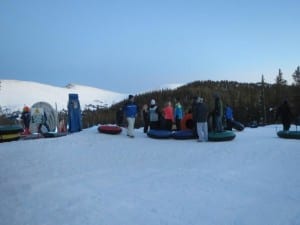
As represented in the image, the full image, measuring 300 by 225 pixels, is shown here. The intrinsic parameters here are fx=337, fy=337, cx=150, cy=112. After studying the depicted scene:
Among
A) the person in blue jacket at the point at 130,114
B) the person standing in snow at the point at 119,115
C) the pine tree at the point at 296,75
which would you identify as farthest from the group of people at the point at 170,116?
the pine tree at the point at 296,75

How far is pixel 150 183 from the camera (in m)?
8.96

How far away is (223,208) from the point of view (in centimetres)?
721

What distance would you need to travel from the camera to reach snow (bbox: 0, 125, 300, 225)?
274 inches

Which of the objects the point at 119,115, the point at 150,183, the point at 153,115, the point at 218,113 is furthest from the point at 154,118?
the point at 150,183

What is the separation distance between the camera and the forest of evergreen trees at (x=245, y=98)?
47969 millimetres

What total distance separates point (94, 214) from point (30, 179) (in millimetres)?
3528

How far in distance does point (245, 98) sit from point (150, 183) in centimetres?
5336

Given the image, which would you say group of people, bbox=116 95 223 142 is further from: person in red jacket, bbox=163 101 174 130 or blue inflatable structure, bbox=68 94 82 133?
blue inflatable structure, bbox=68 94 82 133

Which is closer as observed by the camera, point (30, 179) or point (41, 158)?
point (30, 179)

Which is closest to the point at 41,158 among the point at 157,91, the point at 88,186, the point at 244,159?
the point at 88,186

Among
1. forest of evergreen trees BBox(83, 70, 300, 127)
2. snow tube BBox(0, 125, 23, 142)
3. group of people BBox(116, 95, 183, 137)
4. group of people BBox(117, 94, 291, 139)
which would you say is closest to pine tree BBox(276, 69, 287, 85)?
forest of evergreen trees BBox(83, 70, 300, 127)

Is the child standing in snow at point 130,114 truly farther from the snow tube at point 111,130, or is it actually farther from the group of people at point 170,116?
the snow tube at point 111,130

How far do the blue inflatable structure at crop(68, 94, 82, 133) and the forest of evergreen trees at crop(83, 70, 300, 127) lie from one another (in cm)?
2212

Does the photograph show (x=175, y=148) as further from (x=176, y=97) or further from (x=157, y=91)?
(x=157, y=91)
